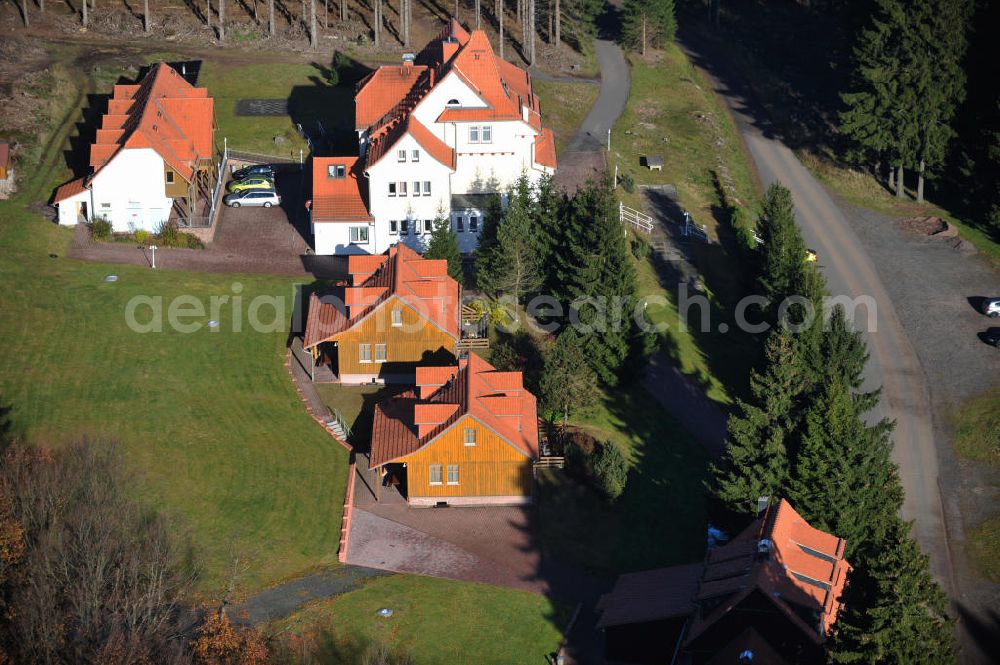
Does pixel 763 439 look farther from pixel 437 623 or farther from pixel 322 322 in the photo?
pixel 322 322

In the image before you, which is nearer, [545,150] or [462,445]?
[462,445]

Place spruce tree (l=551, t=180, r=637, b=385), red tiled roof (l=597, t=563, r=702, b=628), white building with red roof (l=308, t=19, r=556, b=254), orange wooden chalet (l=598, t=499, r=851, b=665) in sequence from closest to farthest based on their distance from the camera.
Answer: orange wooden chalet (l=598, t=499, r=851, b=665), red tiled roof (l=597, t=563, r=702, b=628), spruce tree (l=551, t=180, r=637, b=385), white building with red roof (l=308, t=19, r=556, b=254)

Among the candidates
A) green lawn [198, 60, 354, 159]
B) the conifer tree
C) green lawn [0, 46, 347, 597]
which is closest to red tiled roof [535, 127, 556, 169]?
green lawn [198, 60, 354, 159]

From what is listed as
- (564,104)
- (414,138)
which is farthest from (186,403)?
(564,104)

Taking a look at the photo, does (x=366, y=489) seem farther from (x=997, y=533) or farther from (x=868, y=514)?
(x=997, y=533)

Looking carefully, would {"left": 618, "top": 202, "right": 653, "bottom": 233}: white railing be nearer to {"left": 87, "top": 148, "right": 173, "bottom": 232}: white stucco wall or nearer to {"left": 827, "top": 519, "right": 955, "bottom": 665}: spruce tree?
{"left": 87, "top": 148, "right": 173, "bottom": 232}: white stucco wall

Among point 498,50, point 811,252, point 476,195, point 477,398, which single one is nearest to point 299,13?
point 498,50
